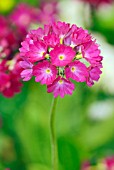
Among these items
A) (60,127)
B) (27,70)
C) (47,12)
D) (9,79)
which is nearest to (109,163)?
(9,79)

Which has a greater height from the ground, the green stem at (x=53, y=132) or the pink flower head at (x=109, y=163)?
the green stem at (x=53, y=132)

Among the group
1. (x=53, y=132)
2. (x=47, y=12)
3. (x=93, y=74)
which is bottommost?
(x=53, y=132)

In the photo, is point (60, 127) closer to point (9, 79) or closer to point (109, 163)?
point (109, 163)

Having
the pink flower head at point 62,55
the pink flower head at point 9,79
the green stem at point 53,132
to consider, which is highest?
the pink flower head at point 62,55

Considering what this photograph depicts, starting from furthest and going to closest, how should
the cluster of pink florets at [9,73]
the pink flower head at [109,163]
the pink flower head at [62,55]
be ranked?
1. the pink flower head at [109,163]
2. the cluster of pink florets at [9,73]
3. the pink flower head at [62,55]

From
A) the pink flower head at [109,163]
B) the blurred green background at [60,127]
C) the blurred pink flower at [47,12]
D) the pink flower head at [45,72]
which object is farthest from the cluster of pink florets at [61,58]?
the blurred pink flower at [47,12]

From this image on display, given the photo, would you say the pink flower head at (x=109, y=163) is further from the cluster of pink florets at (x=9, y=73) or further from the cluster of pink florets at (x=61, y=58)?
the cluster of pink florets at (x=61, y=58)

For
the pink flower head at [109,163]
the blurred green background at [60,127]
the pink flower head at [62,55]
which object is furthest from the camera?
the blurred green background at [60,127]
